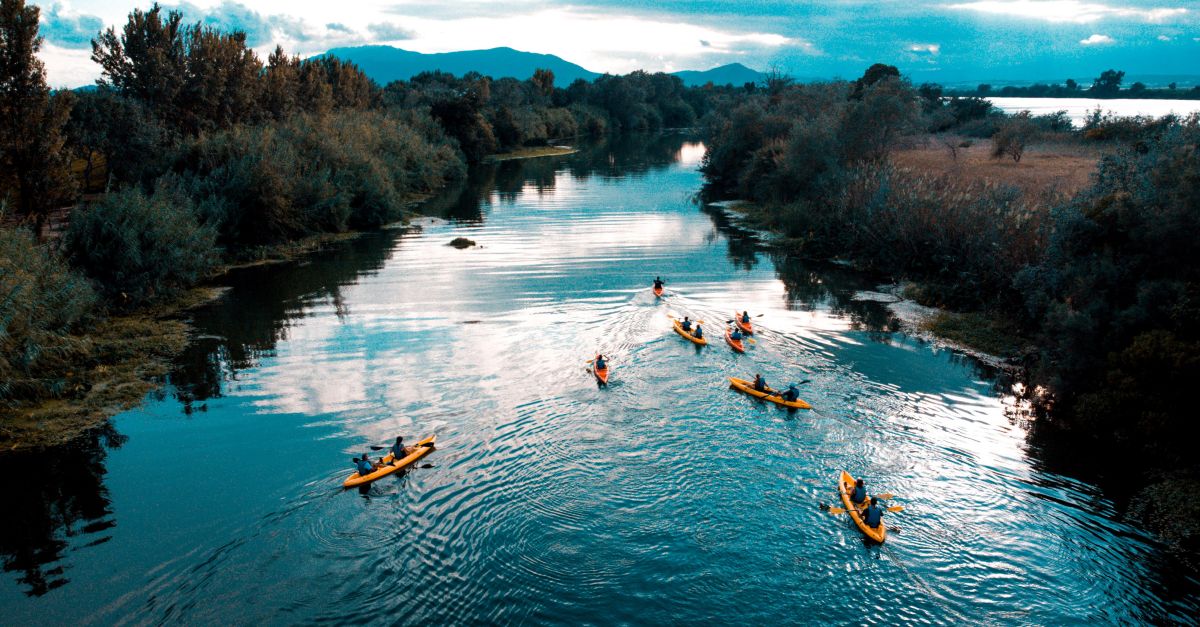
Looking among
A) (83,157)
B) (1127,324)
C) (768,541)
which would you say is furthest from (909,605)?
(83,157)

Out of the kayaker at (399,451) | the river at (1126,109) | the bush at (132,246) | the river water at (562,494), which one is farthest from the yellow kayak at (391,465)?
the river at (1126,109)

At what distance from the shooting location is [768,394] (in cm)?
2231

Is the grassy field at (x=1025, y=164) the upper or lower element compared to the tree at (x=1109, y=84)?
lower

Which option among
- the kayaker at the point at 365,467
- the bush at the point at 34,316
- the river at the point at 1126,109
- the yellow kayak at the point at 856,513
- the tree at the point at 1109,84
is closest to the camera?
the yellow kayak at the point at 856,513

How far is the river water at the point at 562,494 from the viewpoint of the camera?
13.8 meters

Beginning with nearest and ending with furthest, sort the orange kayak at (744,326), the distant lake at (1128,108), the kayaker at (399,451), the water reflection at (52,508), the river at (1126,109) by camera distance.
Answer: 1. the water reflection at (52,508)
2. the kayaker at (399,451)
3. the orange kayak at (744,326)
4. the river at (1126,109)
5. the distant lake at (1128,108)

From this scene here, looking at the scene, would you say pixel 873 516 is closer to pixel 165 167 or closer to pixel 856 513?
pixel 856 513

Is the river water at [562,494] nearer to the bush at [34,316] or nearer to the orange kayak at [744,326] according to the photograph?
the orange kayak at [744,326]

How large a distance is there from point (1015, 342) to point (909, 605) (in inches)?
697

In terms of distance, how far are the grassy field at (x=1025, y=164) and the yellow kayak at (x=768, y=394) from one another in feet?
63.7

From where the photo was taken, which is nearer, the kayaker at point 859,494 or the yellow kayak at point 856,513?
the yellow kayak at point 856,513

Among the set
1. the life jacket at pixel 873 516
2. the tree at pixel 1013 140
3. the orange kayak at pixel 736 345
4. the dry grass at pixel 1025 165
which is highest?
the tree at pixel 1013 140

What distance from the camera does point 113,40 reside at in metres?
53.8

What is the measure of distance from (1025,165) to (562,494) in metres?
51.1
